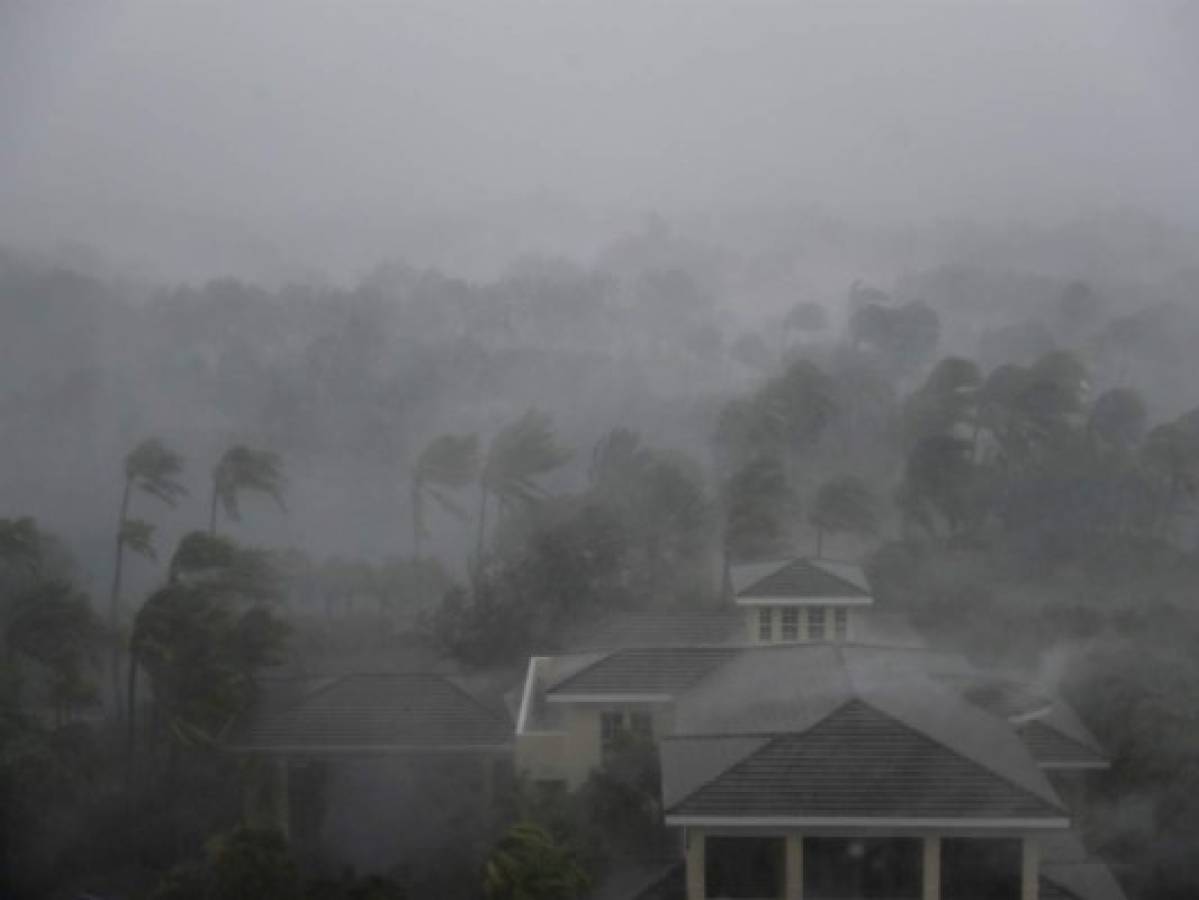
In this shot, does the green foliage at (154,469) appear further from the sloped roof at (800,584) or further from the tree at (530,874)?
the tree at (530,874)

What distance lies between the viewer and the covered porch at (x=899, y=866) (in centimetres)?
851

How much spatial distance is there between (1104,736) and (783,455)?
890 centimetres

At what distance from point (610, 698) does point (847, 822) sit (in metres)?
3.28

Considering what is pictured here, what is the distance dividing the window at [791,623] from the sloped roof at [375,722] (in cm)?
272

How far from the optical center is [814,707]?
30.8 ft

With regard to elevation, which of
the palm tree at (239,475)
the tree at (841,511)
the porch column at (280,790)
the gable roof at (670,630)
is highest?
the palm tree at (239,475)

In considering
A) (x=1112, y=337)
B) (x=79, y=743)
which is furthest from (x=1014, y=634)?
(x=1112, y=337)

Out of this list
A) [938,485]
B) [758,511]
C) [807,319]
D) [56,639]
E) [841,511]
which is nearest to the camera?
[56,639]

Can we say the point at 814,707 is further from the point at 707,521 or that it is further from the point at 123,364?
the point at 123,364

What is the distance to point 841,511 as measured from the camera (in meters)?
18.1

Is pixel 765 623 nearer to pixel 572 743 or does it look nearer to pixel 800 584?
pixel 800 584

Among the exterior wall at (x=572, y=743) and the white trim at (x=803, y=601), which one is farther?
the white trim at (x=803, y=601)

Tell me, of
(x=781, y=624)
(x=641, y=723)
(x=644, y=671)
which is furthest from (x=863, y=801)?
(x=781, y=624)

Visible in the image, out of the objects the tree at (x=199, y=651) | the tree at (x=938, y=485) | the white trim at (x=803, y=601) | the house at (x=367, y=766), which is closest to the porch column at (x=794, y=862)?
the house at (x=367, y=766)
